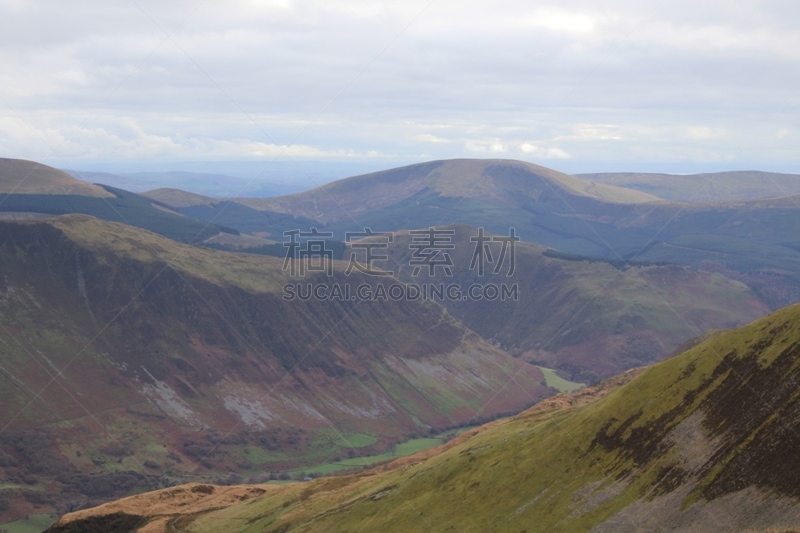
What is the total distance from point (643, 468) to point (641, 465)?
64cm

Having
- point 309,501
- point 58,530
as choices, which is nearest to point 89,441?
point 58,530

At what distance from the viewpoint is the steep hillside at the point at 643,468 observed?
6341cm

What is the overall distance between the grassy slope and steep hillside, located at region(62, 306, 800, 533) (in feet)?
0.46

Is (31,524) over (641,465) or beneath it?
beneath

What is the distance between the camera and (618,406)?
279ft

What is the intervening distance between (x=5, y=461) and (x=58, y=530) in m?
88.0

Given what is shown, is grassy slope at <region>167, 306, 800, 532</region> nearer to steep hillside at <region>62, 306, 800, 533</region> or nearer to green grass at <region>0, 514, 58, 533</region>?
steep hillside at <region>62, 306, 800, 533</region>

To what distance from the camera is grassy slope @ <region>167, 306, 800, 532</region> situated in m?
64.2

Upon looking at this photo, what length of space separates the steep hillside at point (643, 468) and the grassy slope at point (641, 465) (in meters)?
0.14

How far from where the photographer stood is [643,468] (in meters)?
73.1

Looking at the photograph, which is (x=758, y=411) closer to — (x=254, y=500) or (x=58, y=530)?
(x=254, y=500)

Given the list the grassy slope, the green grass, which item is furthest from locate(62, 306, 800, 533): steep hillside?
the green grass

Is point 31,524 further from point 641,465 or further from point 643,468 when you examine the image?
point 643,468

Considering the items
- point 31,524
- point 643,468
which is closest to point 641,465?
point 643,468
